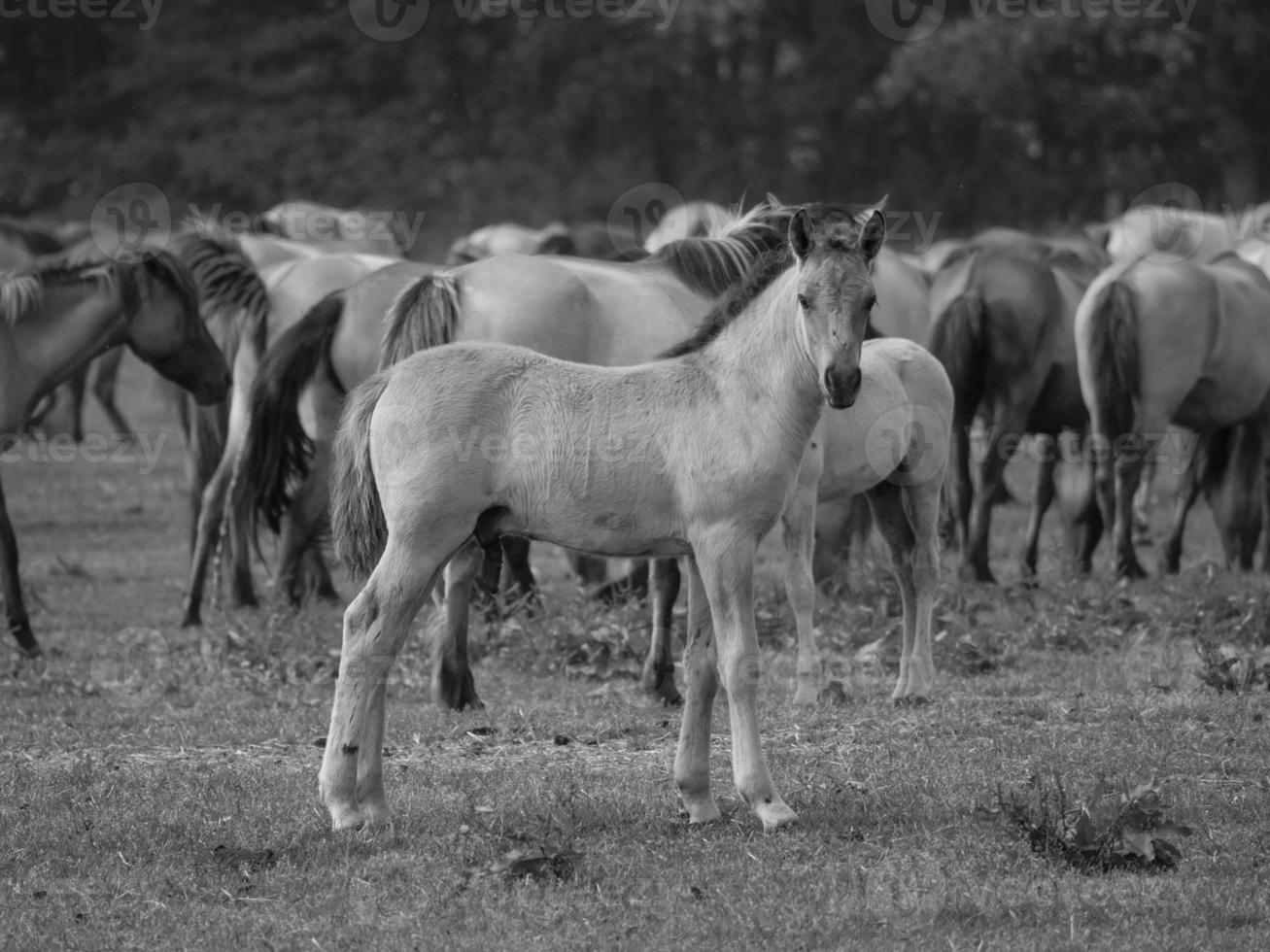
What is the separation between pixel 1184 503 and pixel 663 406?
25.7 ft

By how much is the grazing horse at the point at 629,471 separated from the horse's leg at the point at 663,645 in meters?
2.08

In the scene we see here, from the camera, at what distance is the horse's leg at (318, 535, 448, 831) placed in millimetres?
5637

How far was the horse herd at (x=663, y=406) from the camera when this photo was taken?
5.65 meters

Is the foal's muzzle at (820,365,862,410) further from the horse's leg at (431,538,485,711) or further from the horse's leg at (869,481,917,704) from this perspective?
the horse's leg at (869,481,917,704)

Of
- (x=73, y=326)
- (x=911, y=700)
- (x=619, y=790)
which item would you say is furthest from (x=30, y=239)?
(x=619, y=790)

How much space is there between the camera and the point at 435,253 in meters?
33.0

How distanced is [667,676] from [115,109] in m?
28.7

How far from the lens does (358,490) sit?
5.96 metres
